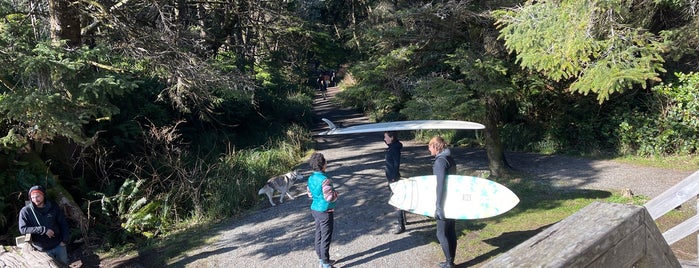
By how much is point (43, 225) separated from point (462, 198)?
552cm

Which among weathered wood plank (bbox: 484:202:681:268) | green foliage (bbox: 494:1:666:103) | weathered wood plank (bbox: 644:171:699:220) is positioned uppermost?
green foliage (bbox: 494:1:666:103)

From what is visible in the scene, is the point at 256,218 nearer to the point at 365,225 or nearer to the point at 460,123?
the point at 365,225

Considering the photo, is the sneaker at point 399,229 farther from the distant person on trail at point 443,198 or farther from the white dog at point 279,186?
the white dog at point 279,186

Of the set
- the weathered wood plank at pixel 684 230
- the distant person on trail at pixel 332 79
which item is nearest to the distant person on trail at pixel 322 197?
the weathered wood plank at pixel 684 230

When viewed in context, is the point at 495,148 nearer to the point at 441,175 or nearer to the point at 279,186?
the point at 279,186

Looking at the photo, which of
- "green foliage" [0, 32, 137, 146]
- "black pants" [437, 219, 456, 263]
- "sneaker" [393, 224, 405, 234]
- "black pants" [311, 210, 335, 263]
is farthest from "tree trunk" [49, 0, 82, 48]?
"black pants" [437, 219, 456, 263]

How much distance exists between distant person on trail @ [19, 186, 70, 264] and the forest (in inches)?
41.8

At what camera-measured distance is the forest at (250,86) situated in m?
7.12

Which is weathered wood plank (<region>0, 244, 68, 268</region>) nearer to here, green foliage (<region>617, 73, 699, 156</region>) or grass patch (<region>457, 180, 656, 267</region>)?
grass patch (<region>457, 180, 656, 267</region>)

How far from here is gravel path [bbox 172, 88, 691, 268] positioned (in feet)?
23.1

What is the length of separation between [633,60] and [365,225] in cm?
505

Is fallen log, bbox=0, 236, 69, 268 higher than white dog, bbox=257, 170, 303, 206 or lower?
higher

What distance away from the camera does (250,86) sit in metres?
10.7

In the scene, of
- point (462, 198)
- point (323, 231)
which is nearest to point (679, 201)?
point (462, 198)
